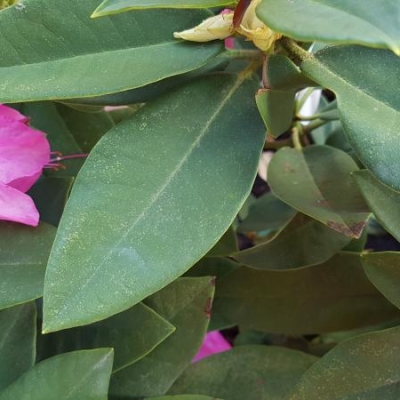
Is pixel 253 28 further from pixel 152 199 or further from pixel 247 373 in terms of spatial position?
pixel 247 373

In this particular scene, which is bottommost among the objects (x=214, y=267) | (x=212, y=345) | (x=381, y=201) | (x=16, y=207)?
(x=212, y=345)

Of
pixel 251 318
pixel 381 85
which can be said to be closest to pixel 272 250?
pixel 251 318

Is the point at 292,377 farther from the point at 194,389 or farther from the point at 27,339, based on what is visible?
the point at 27,339

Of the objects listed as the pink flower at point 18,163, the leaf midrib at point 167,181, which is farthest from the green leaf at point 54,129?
the leaf midrib at point 167,181

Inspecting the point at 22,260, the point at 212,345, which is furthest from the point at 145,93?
the point at 212,345

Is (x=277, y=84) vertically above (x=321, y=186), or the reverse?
(x=277, y=84)

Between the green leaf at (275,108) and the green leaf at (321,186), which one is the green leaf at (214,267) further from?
the green leaf at (275,108)

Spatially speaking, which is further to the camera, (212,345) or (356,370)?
(212,345)
